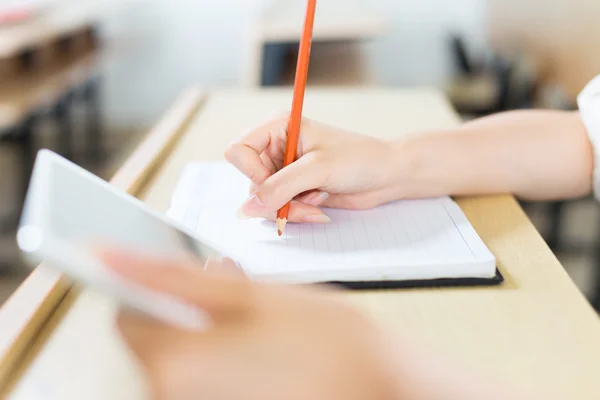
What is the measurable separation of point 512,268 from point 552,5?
1789 millimetres

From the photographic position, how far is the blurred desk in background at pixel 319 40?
4.42 ft

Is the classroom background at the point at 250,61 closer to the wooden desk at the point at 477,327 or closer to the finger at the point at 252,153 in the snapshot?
the finger at the point at 252,153

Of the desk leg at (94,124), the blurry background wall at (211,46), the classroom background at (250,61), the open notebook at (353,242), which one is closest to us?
the open notebook at (353,242)

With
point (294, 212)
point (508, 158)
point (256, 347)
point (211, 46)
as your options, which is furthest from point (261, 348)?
point (211, 46)

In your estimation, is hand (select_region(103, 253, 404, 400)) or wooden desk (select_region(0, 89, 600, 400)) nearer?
hand (select_region(103, 253, 404, 400))

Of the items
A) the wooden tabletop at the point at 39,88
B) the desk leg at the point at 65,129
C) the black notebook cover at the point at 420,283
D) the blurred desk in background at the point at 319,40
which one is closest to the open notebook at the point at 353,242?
the black notebook cover at the point at 420,283

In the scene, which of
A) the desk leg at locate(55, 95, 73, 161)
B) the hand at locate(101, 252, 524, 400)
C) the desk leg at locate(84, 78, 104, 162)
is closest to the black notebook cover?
the hand at locate(101, 252, 524, 400)

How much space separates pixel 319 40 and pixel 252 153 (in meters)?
1.12

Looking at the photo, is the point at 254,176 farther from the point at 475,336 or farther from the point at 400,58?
the point at 400,58

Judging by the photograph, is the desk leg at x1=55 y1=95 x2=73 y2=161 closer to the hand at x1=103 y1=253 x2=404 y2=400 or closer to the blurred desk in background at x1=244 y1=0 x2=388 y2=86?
the blurred desk in background at x1=244 y1=0 x2=388 y2=86

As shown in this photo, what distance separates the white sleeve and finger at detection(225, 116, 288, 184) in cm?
30

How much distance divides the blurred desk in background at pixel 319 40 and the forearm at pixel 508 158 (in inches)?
26.5

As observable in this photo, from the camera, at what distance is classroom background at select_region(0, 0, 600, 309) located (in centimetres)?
169

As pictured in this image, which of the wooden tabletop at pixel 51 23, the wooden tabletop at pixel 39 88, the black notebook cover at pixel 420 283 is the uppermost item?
the black notebook cover at pixel 420 283
